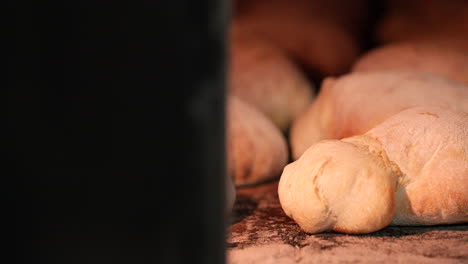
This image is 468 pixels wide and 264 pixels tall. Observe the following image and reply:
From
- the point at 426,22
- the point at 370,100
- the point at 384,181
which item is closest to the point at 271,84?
the point at 370,100

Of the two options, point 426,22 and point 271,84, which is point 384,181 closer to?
point 271,84

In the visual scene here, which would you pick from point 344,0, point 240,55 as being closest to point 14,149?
point 240,55

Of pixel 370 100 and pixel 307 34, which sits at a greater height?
pixel 307 34

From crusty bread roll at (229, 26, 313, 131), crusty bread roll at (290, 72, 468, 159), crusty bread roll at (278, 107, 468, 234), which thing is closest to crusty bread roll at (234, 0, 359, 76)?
crusty bread roll at (229, 26, 313, 131)

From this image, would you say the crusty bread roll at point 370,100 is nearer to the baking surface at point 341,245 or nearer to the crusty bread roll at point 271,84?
the crusty bread roll at point 271,84

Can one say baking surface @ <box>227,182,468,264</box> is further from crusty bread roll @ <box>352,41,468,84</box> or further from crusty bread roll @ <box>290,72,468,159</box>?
crusty bread roll @ <box>352,41,468,84</box>

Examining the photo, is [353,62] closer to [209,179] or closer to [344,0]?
[344,0]
